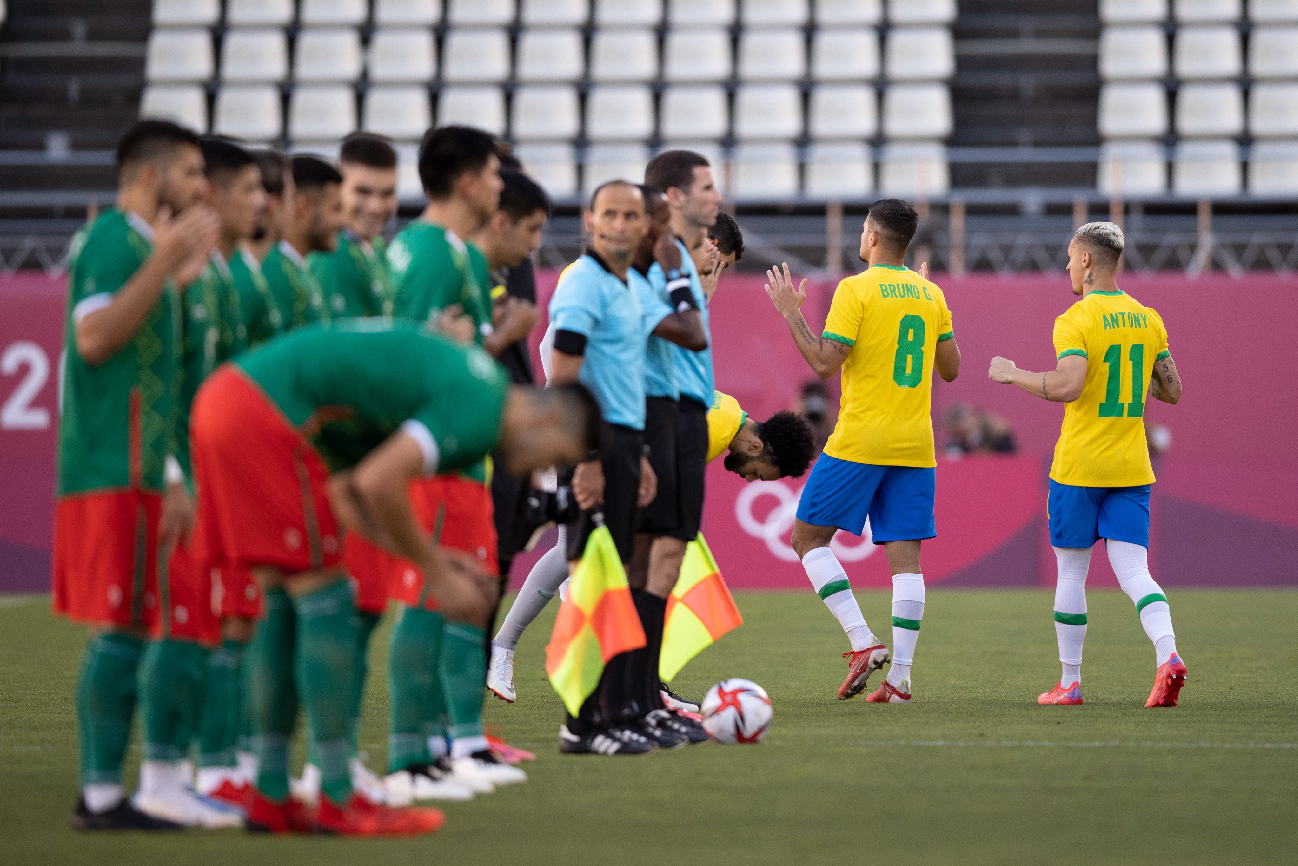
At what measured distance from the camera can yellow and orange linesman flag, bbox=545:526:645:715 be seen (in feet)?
17.6

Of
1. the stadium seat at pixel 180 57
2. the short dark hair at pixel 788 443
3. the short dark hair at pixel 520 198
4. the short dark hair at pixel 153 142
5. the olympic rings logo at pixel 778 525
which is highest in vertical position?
the stadium seat at pixel 180 57

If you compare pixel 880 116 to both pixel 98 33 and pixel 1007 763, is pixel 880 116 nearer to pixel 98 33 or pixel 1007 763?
pixel 98 33

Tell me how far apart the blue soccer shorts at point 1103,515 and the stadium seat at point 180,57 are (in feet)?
49.2

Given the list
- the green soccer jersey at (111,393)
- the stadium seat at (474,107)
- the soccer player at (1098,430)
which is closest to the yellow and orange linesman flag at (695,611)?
the soccer player at (1098,430)

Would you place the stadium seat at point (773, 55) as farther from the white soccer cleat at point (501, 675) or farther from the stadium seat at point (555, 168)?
the white soccer cleat at point (501, 675)

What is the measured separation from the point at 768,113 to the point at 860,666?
12925 mm

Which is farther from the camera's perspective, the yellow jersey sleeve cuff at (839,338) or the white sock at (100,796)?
the yellow jersey sleeve cuff at (839,338)

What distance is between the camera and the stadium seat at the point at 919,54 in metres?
19.1

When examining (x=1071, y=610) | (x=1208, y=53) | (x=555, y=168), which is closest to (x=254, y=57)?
(x=555, y=168)

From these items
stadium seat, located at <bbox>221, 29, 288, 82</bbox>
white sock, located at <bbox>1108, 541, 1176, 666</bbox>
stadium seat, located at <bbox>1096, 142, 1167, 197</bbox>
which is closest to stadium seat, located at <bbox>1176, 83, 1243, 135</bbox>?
stadium seat, located at <bbox>1096, 142, 1167, 197</bbox>

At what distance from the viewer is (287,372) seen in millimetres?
3643

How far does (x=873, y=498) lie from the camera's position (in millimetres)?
7449

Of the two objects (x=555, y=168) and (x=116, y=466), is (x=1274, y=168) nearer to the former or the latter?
(x=555, y=168)

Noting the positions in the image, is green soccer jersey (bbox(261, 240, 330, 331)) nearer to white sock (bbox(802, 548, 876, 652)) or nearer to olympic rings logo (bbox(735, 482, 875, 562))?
white sock (bbox(802, 548, 876, 652))
